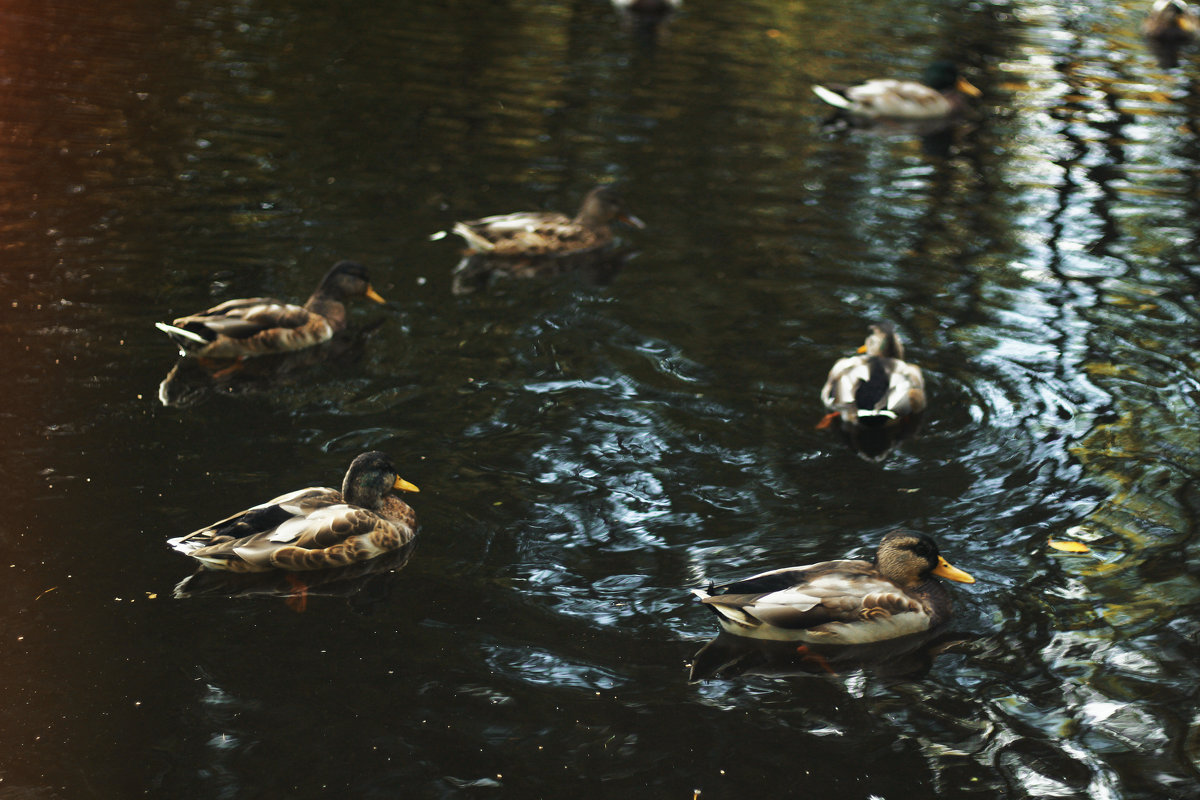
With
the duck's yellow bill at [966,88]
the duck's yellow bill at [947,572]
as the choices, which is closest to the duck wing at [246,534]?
the duck's yellow bill at [947,572]

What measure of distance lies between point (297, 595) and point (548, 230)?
21.2 feet

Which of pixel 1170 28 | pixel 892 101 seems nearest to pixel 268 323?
pixel 892 101

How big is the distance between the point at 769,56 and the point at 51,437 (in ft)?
55.3

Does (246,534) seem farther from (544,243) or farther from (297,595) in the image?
(544,243)

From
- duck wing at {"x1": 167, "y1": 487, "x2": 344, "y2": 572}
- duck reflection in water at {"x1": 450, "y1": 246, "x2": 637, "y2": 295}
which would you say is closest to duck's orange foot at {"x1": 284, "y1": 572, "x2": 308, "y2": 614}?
duck wing at {"x1": 167, "y1": 487, "x2": 344, "y2": 572}

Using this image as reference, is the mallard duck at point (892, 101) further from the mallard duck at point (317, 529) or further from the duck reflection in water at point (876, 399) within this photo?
the mallard duck at point (317, 529)

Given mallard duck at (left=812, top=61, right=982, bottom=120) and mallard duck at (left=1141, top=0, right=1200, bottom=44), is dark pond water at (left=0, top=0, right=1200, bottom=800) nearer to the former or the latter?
mallard duck at (left=812, top=61, right=982, bottom=120)

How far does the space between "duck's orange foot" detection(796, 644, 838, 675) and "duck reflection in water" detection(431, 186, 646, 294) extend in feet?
20.2

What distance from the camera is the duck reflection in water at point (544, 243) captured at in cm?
1245

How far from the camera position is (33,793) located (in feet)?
17.8

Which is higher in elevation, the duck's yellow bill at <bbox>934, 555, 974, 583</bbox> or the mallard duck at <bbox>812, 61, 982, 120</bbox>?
the mallard duck at <bbox>812, 61, 982, 120</bbox>

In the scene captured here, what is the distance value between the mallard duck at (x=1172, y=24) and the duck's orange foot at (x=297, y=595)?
2319 centimetres

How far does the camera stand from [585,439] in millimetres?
9016

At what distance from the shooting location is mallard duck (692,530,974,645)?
669cm
